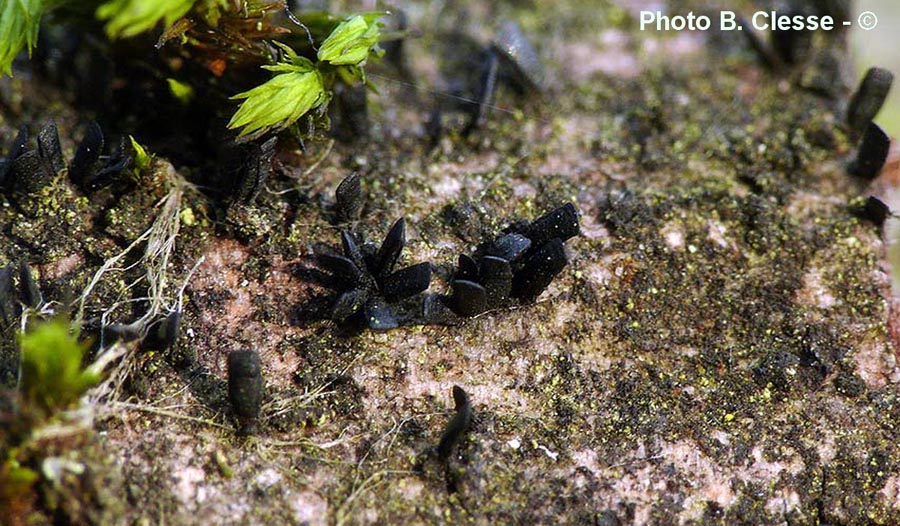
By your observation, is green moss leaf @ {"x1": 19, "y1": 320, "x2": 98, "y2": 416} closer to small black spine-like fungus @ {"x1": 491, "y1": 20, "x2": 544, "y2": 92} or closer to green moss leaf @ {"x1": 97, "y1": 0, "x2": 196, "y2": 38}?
green moss leaf @ {"x1": 97, "y1": 0, "x2": 196, "y2": 38}

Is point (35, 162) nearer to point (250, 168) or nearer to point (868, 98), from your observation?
point (250, 168)

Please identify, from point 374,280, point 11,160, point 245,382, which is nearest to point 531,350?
point 374,280

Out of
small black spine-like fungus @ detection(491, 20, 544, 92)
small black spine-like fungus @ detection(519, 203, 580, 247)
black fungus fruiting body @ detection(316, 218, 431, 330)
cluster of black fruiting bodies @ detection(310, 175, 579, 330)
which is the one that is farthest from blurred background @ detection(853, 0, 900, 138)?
black fungus fruiting body @ detection(316, 218, 431, 330)

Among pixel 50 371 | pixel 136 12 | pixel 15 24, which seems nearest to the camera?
pixel 50 371

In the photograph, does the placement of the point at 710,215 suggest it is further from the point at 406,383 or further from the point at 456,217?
the point at 406,383

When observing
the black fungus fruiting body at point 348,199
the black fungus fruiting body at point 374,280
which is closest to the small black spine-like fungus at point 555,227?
the black fungus fruiting body at point 374,280

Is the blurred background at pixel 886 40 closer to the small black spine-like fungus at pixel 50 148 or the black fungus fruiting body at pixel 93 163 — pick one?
the black fungus fruiting body at pixel 93 163
